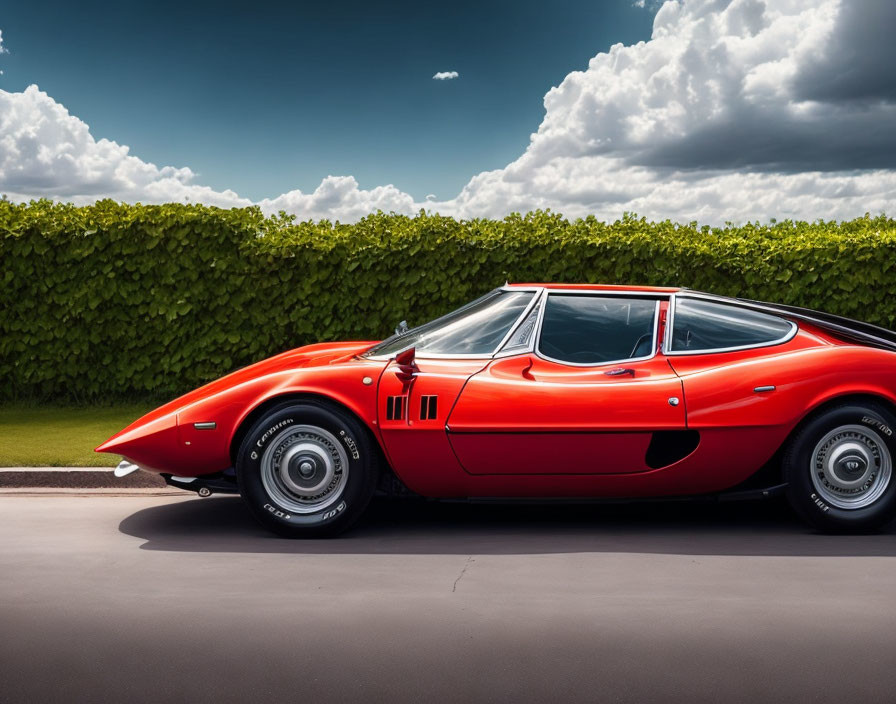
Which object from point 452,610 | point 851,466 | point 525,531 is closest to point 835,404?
point 851,466

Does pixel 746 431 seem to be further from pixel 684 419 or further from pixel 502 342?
pixel 502 342

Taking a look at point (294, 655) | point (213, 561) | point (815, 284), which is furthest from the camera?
point (815, 284)

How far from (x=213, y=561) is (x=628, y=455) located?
7.57 ft

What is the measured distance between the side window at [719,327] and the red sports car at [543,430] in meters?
0.05

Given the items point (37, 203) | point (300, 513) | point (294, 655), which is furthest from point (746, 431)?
point (37, 203)

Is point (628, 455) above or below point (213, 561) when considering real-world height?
above

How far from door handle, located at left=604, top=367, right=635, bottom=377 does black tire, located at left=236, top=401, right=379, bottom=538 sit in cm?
140

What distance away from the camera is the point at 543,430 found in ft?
18.1

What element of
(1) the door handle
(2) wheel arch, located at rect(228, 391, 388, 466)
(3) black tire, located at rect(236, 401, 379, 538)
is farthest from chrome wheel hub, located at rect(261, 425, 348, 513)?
(1) the door handle

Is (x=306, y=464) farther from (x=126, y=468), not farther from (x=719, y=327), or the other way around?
(x=719, y=327)

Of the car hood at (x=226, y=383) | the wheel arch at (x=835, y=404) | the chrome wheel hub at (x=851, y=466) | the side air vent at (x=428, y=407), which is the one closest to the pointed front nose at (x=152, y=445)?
the car hood at (x=226, y=383)

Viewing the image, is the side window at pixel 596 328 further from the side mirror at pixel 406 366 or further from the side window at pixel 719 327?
the side mirror at pixel 406 366

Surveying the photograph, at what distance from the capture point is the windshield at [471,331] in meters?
5.87

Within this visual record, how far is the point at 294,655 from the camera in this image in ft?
12.6
